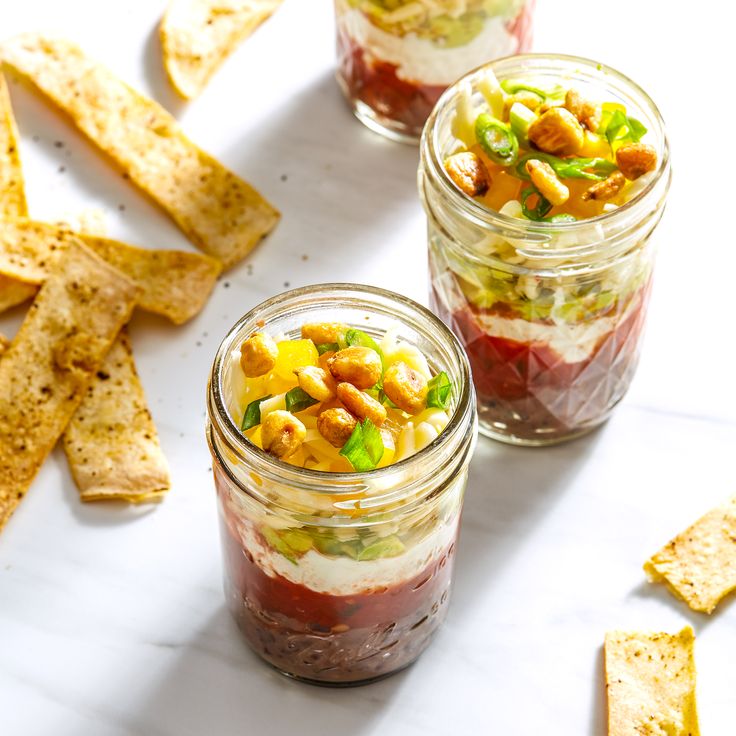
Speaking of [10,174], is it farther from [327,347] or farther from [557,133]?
[557,133]

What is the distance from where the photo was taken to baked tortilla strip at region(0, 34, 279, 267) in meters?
2.52

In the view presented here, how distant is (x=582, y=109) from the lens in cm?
198

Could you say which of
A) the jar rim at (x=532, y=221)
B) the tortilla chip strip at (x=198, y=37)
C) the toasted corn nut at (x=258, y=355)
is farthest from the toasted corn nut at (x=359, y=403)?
the tortilla chip strip at (x=198, y=37)

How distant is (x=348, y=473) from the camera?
160 centimetres

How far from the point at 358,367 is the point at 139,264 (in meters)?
0.86

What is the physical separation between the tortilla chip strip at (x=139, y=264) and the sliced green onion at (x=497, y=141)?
68 centimetres

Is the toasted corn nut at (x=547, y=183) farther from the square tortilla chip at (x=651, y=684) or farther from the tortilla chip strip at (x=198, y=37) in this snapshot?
the tortilla chip strip at (x=198, y=37)

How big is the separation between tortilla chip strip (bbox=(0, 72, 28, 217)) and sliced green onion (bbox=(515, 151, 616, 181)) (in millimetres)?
1057

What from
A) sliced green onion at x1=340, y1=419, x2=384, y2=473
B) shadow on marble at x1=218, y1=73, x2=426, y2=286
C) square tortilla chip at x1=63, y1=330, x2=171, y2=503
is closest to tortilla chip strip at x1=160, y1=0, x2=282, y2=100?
shadow on marble at x1=218, y1=73, x2=426, y2=286

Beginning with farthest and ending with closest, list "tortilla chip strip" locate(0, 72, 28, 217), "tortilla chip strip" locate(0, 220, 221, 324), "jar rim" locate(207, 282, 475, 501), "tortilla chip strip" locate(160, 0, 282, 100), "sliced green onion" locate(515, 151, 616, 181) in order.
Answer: "tortilla chip strip" locate(160, 0, 282, 100)
"tortilla chip strip" locate(0, 72, 28, 217)
"tortilla chip strip" locate(0, 220, 221, 324)
"sliced green onion" locate(515, 151, 616, 181)
"jar rim" locate(207, 282, 475, 501)

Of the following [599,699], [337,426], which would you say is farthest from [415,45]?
[599,699]

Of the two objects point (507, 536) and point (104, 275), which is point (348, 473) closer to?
point (507, 536)

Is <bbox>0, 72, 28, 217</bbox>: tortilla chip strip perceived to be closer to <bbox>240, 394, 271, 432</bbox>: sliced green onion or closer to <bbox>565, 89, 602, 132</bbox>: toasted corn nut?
<bbox>240, 394, 271, 432</bbox>: sliced green onion

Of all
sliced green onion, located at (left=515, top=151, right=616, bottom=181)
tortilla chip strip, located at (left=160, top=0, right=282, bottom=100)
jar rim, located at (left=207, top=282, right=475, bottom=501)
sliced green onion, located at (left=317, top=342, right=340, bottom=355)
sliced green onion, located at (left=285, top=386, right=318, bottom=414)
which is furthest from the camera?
tortilla chip strip, located at (left=160, top=0, right=282, bottom=100)
